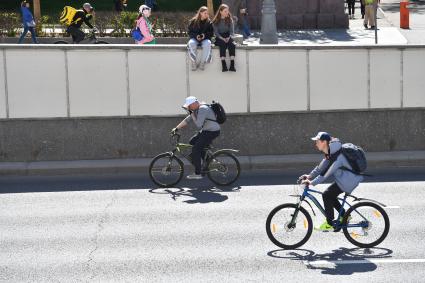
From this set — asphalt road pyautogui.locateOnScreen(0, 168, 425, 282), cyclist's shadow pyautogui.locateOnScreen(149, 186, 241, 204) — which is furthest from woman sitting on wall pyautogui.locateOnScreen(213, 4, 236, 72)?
cyclist's shadow pyautogui.locateOnScreen(149, 186, 241, 204)

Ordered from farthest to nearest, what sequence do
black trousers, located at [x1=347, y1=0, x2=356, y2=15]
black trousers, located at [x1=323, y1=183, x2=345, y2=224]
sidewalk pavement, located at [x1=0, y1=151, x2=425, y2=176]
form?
black trousers, located at [x1=347, y1=0, x2=356, y2=15]
sidewalk pavement, located at [x1=0, y1=151, x2=425, y2=176]
black trousers, located at [x1=323, y1=183, x2=345, y2=224]

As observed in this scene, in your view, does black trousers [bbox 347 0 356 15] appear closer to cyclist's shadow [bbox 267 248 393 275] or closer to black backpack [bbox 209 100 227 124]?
black backpack [bbox 209 100 227 124]

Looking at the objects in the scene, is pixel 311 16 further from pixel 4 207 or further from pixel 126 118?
pixel 4 207

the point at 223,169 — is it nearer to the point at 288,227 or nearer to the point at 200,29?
the point at 200,29

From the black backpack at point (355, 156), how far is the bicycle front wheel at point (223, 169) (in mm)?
4892

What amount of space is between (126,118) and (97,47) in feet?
5.23

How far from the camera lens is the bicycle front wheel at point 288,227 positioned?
43.3 ft

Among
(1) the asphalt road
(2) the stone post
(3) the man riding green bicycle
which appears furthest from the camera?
(2) the stone post

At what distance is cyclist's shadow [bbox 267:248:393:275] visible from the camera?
481 inches

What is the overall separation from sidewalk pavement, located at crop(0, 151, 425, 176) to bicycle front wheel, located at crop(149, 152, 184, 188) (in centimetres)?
171

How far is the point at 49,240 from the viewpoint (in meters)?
14.0

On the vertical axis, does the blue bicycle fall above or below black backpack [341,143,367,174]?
below

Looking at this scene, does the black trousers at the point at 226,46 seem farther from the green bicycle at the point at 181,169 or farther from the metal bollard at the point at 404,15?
the metal bollard at the point at 404,15

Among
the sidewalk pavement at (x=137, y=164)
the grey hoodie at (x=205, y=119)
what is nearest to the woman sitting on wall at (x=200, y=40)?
the sidewalk pavement at (x=137, y=164)
